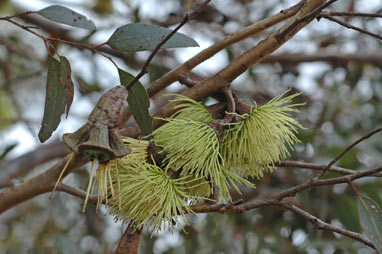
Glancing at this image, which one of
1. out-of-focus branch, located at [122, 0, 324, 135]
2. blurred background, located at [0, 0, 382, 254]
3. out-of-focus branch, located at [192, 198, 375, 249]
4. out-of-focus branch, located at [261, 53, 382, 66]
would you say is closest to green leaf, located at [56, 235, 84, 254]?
blurred background, located at [0, 0, 382, 254]

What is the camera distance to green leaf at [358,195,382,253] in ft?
2.75

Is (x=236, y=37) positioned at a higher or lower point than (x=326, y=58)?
higher

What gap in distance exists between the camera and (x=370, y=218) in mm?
874

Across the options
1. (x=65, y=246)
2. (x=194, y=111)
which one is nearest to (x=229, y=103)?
(x=194, y=111)

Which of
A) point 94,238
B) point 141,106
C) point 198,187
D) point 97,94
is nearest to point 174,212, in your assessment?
point 198,187

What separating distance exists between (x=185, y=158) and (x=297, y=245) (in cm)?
117

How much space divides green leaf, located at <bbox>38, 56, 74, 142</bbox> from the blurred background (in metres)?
0.63

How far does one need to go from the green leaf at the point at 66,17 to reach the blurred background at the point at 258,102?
2.19 feet

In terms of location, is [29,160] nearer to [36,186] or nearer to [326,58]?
[36,186]

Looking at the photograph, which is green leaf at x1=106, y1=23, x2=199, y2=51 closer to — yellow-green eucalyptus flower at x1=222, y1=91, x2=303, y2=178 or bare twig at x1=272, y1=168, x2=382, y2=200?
yellow-green eucalyptus flower at x1=222, y1=91, x2=303, y2=178

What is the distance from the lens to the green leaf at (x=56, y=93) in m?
0.82

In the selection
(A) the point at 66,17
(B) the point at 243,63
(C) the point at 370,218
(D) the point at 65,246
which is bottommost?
(C) the point at 370,218

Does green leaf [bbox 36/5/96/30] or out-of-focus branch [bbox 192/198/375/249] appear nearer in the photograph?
out-of-focus branch [bbox 192/198/375/249]

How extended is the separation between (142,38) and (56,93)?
0.19 metres
